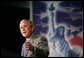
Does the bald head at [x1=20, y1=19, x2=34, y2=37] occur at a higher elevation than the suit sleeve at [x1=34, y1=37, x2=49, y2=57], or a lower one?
higher

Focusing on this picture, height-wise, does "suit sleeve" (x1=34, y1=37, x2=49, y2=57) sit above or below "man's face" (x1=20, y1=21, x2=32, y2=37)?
below

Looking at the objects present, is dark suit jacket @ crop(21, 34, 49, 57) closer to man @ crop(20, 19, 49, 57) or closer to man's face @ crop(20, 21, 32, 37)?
man @ crop(20, 19, 49, 57)

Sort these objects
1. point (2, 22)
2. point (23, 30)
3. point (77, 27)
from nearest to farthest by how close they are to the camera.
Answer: point (23, 30)
point (2, 22)
point (77, 27)

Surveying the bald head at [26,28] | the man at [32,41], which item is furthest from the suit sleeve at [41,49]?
the bald head at [26,28]

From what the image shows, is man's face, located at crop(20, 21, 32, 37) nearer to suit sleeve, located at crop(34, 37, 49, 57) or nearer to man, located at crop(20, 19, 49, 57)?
man, located at crop(20, 19, 49, 57)

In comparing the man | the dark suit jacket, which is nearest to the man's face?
the man

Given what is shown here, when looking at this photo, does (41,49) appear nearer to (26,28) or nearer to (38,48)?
(38,48)

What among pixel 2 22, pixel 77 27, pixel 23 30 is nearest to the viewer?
pixel 23 30

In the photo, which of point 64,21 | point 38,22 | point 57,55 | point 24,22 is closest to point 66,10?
point 64,21

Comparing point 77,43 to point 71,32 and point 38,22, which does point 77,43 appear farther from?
point 38,22

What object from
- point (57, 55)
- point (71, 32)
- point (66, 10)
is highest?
point (66, 10)

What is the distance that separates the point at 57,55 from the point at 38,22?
0.82 meters

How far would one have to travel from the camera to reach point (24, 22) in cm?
169

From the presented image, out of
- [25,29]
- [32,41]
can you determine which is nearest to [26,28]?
[25,29]
